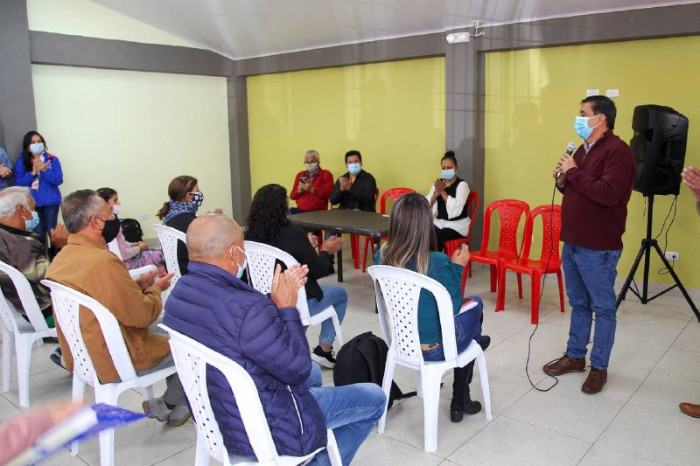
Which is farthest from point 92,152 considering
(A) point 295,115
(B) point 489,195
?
(B) point 489,195

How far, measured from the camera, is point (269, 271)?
3334mm

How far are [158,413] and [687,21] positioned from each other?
185 inches

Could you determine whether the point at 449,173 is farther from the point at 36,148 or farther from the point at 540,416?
the point at 36,148

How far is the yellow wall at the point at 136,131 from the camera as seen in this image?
6.66m

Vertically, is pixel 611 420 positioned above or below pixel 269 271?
below

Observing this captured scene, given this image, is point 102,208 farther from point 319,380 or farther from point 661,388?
point 661,388

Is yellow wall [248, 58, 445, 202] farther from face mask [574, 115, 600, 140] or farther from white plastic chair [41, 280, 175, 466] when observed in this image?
white plastic chair [41, 280, 175, 466]

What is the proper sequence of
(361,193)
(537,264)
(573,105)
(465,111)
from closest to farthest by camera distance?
(537,264), (573,105), (465,111), (361,193)

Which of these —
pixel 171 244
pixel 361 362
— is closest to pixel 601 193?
pixel 361 362

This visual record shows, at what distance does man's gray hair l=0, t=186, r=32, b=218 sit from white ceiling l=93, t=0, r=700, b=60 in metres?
3.67

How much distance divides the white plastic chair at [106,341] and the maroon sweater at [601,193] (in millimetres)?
2292

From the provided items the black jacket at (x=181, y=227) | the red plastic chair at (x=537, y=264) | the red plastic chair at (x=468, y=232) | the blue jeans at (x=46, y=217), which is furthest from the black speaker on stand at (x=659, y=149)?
the blue jeans at (x=46, y=217)

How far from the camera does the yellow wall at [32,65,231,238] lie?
21.9 feet

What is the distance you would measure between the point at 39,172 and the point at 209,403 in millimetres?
5283
